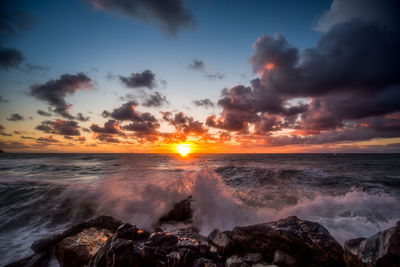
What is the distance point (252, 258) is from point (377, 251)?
2048 millimetres

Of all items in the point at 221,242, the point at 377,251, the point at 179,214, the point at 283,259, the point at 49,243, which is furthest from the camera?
the point at 179,214

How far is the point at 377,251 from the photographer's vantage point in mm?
2428

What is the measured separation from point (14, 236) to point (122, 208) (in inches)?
122

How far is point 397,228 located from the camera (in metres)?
2.46

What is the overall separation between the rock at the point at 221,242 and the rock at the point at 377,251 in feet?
7.19

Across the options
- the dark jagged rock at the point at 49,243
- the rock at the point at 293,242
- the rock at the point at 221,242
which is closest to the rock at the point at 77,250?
the dark jagged rock at the point at 49,243

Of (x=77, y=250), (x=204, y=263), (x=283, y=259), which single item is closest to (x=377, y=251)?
(x=283, y=259)

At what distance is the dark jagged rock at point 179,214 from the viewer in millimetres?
6215

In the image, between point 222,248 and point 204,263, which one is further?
point 222,248

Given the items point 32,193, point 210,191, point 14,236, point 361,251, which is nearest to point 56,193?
point 32,193

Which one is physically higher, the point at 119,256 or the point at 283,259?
the point at 119,256

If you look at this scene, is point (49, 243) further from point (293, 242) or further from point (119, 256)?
point (293, 242)

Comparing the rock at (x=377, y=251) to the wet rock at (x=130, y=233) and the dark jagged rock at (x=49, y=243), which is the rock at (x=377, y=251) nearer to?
the wet rock at (x=130, y=233)

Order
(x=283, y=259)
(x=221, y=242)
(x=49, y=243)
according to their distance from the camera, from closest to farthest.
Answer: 1. (x=283, y=259)
2. (x=221, y=242)
3. (x=49, y=243)
